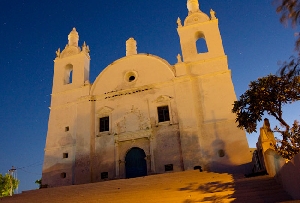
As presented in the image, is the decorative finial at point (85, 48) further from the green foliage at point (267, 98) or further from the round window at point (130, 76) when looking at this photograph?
the green foliage at point (267, 98)

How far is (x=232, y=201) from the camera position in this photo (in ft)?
22.9

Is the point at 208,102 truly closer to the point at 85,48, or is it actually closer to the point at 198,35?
the point at 198,35

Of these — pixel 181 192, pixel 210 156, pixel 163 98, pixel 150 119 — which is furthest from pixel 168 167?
pixel 181 192

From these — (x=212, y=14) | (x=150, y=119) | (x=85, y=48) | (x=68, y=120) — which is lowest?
(x=150, y=119)

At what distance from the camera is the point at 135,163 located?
631 inches

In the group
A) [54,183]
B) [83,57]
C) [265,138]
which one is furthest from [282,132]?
[83,57]

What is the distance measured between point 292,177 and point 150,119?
11.1 m

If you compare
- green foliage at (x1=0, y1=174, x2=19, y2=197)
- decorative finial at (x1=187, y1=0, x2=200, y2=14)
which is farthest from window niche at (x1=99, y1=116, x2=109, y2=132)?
green foliage at (x1=0, y1=174, x2=19, y2=197)

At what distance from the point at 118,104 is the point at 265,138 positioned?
1045 centimetres

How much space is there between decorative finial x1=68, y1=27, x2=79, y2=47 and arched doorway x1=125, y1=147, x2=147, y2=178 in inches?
417

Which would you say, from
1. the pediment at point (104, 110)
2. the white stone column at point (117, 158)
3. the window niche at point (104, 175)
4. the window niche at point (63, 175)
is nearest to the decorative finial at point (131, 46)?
the pediment at point (104, 110)

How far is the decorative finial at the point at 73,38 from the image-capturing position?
21.7 metres

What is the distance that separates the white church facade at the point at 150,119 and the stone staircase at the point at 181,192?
3192 mm

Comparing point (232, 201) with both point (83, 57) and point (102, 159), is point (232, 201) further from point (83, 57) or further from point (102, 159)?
point (83, 57)
